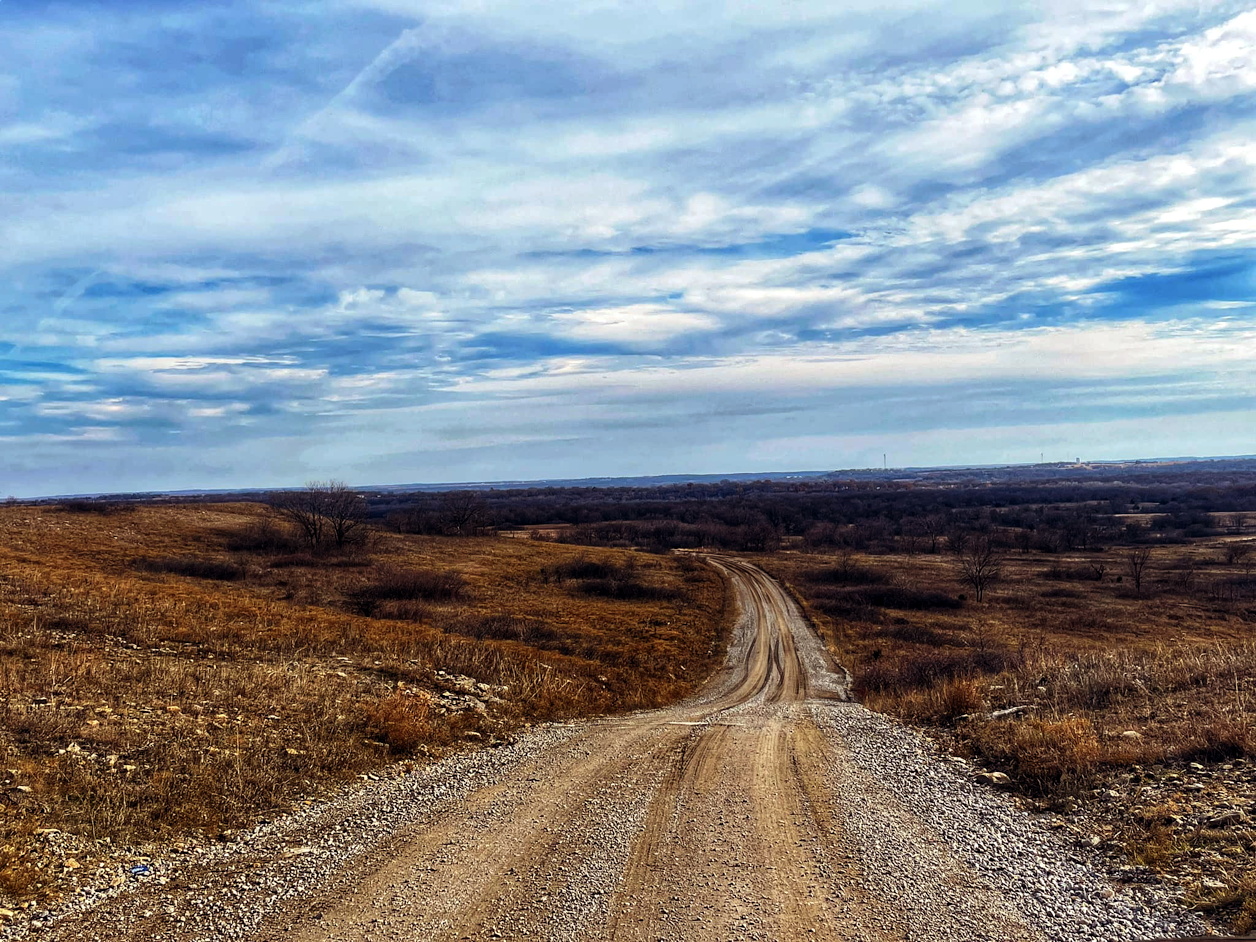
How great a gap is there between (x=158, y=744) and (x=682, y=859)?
8064 mm

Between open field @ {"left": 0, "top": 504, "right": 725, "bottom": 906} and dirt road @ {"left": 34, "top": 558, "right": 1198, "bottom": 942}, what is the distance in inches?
51.3

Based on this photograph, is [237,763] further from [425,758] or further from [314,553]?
[314,553]

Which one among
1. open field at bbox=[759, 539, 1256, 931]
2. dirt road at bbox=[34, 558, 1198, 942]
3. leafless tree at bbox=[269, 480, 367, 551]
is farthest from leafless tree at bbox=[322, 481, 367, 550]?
dirt road at bbox=[34, 558, 1198, 942]

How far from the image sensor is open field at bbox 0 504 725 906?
30.6 feet

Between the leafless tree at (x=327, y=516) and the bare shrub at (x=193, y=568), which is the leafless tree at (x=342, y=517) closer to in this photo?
the leafless tree at (x=327, y=516)

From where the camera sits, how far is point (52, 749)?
10445mm

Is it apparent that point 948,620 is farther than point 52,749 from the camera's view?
Yes

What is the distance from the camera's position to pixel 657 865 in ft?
27.7

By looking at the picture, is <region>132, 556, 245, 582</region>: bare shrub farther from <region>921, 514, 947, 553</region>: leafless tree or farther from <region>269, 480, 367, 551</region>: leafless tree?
<region>921, 514, 947, 553</region>: leafless tree

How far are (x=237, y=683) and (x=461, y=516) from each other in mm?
92209

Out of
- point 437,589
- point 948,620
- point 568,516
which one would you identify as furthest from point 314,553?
point 568,516

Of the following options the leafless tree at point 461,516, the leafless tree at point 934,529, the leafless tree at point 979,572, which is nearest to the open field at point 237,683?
the leafless tree at point 979,572

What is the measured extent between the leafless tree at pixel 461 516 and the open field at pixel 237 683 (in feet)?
184

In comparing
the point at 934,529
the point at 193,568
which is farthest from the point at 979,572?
the point at 934,529
